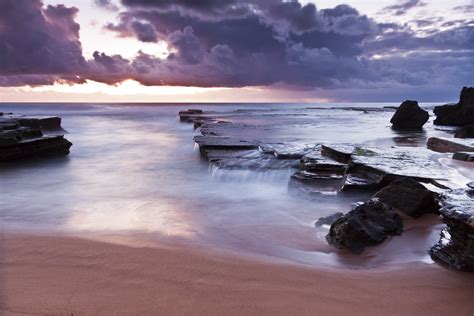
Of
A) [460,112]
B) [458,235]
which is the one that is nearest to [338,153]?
[458,235]

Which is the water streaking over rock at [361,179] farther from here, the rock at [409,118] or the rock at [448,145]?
the rock at [409,118]

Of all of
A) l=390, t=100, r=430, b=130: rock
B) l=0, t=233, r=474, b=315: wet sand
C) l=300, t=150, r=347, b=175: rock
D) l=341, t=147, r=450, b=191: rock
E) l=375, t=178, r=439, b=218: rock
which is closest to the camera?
l=0, t=233, r=474, b=315: wet sand

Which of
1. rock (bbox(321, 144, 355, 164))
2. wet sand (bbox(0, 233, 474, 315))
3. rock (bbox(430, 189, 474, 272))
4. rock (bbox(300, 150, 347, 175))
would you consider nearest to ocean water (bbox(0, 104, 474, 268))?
rock (bbox(430, 189, 474, 272))

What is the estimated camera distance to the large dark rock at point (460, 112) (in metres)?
26.2

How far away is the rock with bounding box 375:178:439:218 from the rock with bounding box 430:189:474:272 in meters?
1.03

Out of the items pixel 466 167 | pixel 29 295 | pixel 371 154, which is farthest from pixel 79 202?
pixel 466 167

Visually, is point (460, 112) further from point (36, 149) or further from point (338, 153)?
point (36, 149)

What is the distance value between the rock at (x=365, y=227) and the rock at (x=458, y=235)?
0.60 metres

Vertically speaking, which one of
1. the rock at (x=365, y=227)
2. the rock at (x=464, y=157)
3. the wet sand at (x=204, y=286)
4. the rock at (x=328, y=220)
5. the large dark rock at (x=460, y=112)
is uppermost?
the large dark rock at (x=460, y=112)

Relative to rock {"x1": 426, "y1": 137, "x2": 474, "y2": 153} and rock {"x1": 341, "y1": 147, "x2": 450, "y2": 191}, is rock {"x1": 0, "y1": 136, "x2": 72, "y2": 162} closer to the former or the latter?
rock {"x1": 341, "y1": 147, "x2": 450, "y2": 191}

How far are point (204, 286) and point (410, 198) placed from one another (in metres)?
3.19

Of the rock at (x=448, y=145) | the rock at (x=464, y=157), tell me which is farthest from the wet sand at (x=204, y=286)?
the rock at (x=448, y=145)

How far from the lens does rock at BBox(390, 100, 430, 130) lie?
82.4ft

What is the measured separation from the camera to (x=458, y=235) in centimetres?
330
